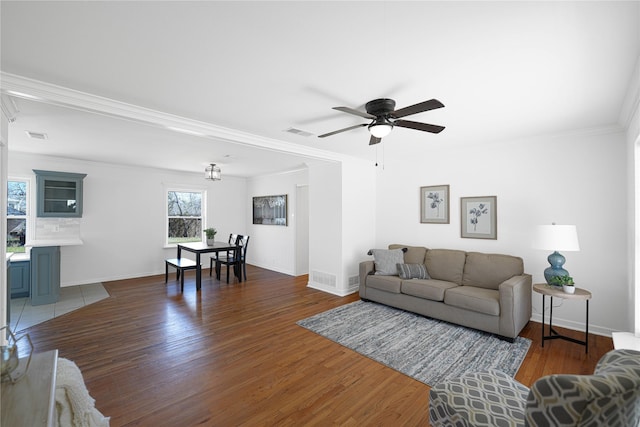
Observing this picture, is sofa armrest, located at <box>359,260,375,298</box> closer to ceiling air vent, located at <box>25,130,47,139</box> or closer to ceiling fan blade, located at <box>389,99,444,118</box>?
ceiling fan blade, located at <box>389,99,444,118</box>

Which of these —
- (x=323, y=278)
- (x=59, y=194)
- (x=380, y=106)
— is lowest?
(x=323, y=278)

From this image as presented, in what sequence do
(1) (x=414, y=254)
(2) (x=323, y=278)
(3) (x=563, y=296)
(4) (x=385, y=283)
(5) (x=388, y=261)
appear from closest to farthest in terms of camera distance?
(3) (x=563, y=296) < (4) (x=385, y=283) < (5) (x=388, y=261) < (1) (x=414, y=254) < (2) (x=323, y=278)

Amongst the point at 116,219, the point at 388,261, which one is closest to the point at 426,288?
the point at 388,261

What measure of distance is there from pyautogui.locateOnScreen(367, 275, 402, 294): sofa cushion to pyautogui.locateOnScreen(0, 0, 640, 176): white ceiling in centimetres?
227

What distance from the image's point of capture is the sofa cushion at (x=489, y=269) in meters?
3.77

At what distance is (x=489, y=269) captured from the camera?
390 cm

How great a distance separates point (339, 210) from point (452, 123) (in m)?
2.34

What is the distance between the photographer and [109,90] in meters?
2.47

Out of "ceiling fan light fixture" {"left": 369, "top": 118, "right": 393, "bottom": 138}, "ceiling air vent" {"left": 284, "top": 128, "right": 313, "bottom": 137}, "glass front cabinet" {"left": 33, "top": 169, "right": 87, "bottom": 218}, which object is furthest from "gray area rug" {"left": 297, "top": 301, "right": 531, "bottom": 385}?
"glass front cabinet" {"left": 33, "top": 169, "right": 87, "bottom": 218}

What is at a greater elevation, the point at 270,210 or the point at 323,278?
the point at 270,210

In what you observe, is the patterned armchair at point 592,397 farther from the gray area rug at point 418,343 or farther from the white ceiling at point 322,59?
the white ceiling at point 322,59

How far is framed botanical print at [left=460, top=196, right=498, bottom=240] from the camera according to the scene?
13.8 ft

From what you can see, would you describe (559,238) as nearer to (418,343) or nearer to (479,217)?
(479,217)

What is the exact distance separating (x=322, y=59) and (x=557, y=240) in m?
3.06
